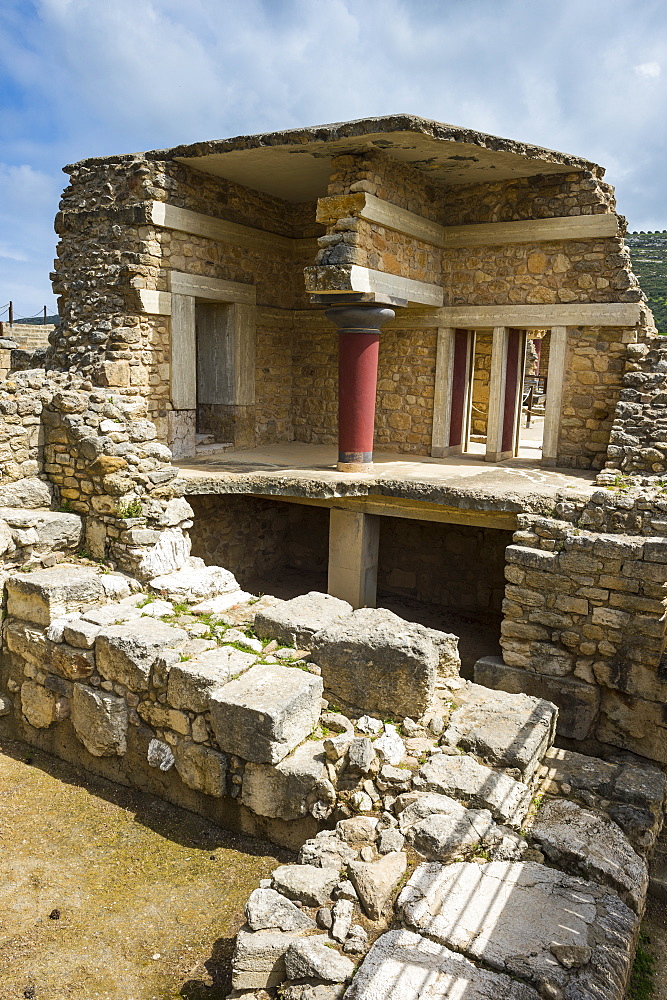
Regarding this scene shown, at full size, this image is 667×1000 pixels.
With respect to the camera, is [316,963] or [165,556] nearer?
[316,963]

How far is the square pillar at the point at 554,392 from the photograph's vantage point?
988 cm

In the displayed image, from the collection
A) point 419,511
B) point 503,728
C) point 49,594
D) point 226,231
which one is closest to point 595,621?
point 503,728

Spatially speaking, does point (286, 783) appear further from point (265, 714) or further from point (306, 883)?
point (306, 883)

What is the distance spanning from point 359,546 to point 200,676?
4.36 m

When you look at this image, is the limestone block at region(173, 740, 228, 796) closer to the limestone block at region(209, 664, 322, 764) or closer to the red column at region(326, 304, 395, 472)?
the limestone block at region(209, 664, 322, 764)

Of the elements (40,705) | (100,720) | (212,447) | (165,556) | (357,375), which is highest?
(357,375)

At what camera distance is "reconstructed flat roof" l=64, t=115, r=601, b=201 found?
8.22 meters

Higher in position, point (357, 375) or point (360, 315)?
point (360, 315)

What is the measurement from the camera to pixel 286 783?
4.62 m

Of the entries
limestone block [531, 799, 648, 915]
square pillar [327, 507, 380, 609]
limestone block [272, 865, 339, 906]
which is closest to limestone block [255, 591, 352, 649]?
limestone block [272, 865, 339, 906]

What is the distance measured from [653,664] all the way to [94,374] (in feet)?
23.3

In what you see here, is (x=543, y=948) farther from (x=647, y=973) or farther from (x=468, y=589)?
(x=468, y=589)

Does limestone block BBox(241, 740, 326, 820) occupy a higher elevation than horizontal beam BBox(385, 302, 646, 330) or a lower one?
lower

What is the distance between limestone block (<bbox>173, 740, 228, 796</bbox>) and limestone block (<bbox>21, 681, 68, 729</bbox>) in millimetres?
1291
